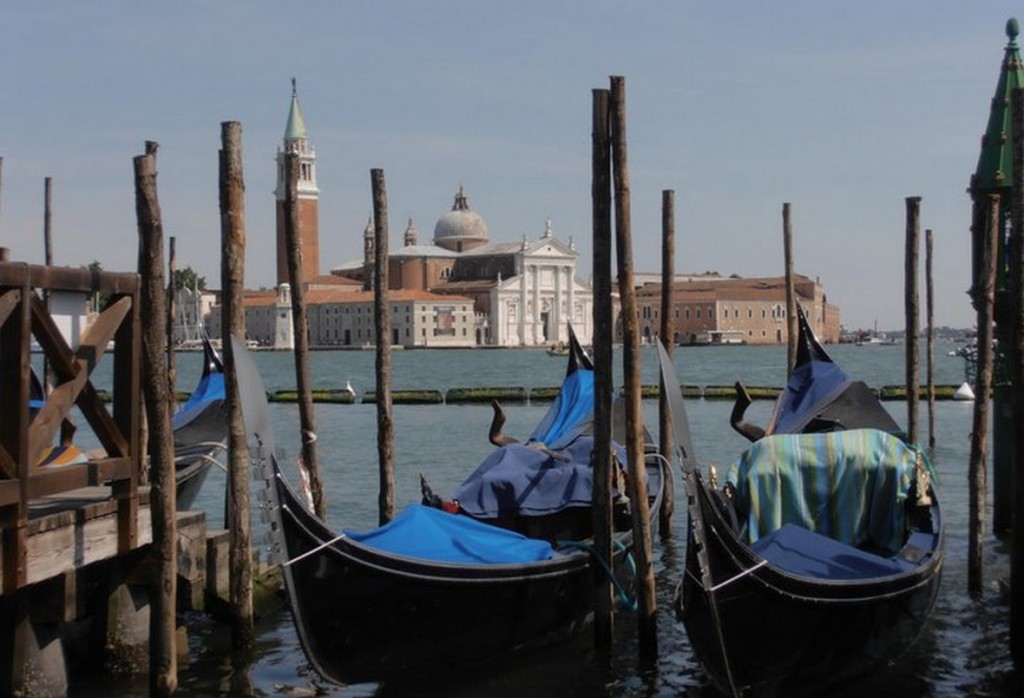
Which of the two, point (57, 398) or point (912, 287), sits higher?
point (912, 287)

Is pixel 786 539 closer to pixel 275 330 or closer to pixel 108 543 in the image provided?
pixel 108 543

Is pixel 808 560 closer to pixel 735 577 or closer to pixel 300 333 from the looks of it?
pixel 735 577

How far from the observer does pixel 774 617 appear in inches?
213

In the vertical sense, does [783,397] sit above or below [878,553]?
above

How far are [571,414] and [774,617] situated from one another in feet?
15.6

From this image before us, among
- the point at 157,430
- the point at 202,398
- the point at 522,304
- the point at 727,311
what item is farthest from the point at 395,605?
the point at 727,311

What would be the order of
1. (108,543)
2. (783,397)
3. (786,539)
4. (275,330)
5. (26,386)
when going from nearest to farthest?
(26,386) < (108,543) < (786,539) < (783,397) < (275,330)

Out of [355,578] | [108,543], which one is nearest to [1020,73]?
[355,578]

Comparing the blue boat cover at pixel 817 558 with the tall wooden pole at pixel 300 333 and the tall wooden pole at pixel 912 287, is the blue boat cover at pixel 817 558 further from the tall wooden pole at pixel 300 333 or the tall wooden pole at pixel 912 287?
the tall wooden pole at pixel 912 287

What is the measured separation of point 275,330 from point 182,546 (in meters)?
73.5

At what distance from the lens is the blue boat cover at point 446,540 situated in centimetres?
593

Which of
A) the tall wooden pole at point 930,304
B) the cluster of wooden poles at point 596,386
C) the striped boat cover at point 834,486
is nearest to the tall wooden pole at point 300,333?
the cluster of wooden poles at point 596,386

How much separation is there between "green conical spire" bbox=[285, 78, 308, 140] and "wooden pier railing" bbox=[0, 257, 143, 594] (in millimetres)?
72930

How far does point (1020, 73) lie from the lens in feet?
29.9
